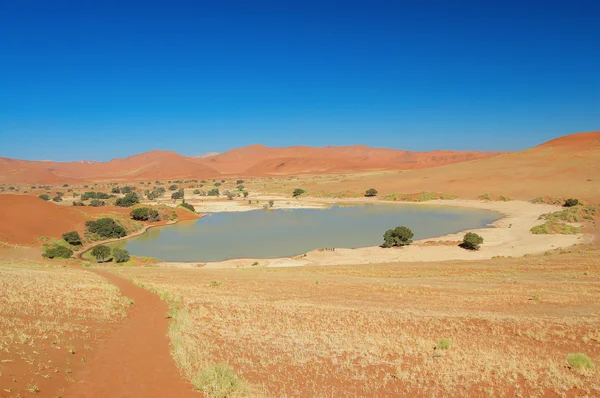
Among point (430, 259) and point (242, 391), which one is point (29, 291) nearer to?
point (242, 391)

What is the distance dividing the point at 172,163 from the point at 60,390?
175 meters

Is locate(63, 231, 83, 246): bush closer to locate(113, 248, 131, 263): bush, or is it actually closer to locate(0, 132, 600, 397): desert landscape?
locate(0, 132, 600, 397): desert landscape

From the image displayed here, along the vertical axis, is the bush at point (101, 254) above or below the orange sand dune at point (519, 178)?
below

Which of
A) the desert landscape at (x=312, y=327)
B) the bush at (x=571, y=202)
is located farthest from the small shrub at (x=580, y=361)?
the bush at (x=571, y=202)

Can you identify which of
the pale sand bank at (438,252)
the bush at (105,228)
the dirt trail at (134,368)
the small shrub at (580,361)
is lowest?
the pale sand bank at (438,252)

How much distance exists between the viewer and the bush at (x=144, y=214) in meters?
45.2

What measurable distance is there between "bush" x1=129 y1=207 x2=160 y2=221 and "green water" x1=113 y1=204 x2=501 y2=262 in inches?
125

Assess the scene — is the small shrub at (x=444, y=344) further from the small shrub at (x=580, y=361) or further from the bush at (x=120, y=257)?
the bush at (x=120, y=257)

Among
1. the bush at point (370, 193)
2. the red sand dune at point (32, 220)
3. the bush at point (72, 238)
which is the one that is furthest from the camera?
the bush at point (370, 193)

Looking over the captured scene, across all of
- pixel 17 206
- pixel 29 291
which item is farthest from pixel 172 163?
pixel 29 291

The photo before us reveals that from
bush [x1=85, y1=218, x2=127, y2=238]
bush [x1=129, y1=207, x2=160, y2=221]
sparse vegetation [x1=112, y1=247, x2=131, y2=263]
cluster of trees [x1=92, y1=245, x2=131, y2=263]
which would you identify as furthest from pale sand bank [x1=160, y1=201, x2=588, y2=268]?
bush [x1=129, y1=207, x2=160, y2=221]

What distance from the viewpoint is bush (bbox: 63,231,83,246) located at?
33.0 m

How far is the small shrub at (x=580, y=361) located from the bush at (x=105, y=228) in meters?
37.9

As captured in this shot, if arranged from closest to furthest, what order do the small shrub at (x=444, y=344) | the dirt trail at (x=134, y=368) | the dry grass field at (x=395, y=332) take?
1. the dirt trail at (x=134, y=368)
2. the dry grass field at (x=395, y=332)
3. the small shrub at (x=444, y=344)
